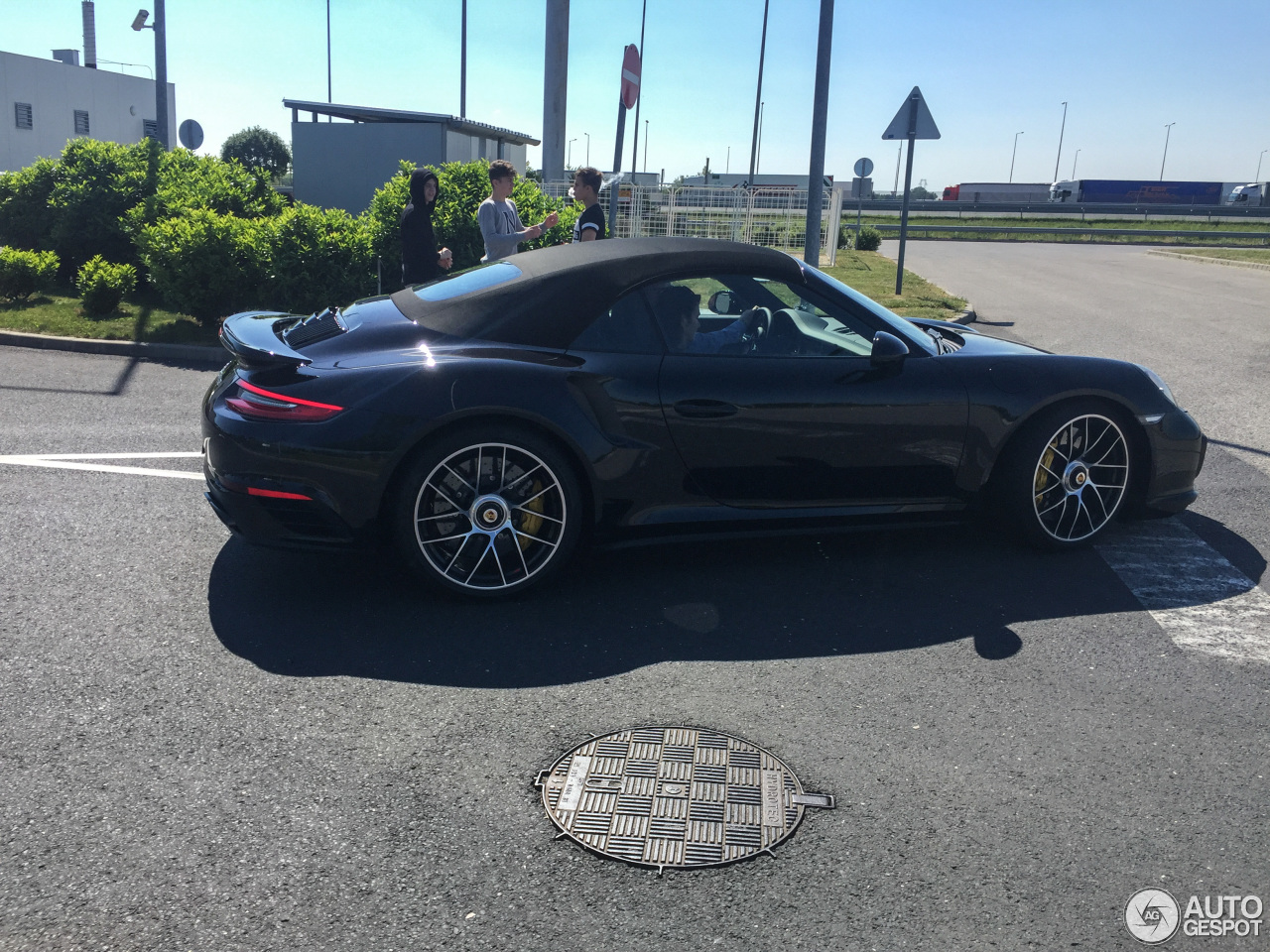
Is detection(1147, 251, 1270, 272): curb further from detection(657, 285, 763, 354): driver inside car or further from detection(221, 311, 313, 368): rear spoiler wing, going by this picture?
detection(221, 311, 313, 368): rear spoiler wing

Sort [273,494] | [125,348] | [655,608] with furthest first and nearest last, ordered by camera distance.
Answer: [125,348], [655,608], [273,494]

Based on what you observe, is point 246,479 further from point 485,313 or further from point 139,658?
point 485,313

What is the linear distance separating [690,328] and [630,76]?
5.21 m

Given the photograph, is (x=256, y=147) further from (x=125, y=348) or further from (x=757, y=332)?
(x=757, y=332)

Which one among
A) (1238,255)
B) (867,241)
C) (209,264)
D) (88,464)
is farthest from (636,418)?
(1238,255)

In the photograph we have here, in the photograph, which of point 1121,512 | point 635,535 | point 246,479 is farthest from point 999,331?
point 246,479

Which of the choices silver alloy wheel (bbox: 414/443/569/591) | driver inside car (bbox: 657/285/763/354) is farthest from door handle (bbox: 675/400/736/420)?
silver alloy wheel (bbox: 414/443/569/591)

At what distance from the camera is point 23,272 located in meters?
11.5

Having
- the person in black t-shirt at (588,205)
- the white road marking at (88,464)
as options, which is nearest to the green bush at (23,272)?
the white road marking at (88,464)

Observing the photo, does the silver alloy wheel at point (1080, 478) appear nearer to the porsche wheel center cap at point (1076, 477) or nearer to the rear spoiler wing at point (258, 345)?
the porsche wheel center cap at point (1076, 477)

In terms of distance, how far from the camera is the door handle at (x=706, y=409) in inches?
172

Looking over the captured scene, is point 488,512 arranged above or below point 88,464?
above

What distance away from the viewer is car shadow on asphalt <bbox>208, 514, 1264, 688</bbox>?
3.82 metres

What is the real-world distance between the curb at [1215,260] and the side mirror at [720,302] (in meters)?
25.6
